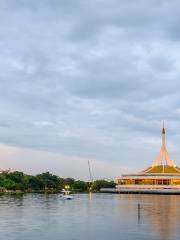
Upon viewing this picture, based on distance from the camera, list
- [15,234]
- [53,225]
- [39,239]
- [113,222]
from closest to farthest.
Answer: [39,239] → [15,234] → [53,225] → [113,222]

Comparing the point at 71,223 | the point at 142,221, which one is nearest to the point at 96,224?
the point at 71,223

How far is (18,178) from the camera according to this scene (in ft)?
650

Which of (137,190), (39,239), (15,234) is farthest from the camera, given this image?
(137,190)

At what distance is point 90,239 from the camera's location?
42562mm

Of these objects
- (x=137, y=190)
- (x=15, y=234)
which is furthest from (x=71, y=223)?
(x=137, y=190)

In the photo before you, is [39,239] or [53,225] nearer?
[39,239]

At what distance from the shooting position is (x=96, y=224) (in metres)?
56.0

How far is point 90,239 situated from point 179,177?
16173cm

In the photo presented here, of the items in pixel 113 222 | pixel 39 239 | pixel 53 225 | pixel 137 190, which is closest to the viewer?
pixel 39 239

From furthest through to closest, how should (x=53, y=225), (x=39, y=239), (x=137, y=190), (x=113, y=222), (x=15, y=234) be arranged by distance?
(x=137, y=190) < (x=113, y=222) < (x=53, y=225) < (x=15, y=234) < (x=39, y=239)

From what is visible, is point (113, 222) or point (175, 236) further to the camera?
point (113, 222)

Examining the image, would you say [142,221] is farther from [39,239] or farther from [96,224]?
[39,239]

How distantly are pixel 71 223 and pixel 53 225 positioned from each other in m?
3.60

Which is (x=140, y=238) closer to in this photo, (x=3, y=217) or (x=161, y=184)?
(x=3, y=217)
